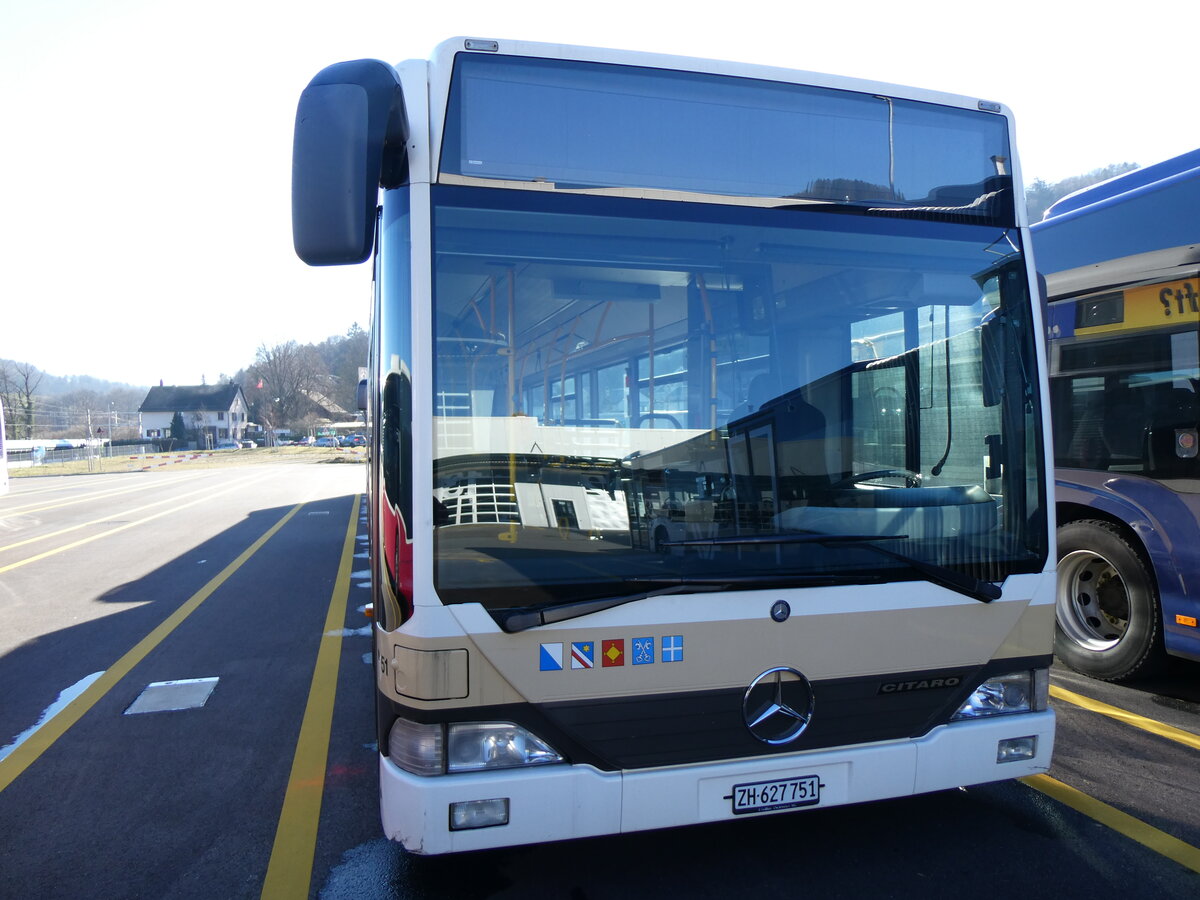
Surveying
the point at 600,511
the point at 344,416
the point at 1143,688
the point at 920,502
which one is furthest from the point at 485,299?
the point at 344,416

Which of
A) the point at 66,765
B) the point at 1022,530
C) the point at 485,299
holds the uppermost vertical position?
the point at 485,299

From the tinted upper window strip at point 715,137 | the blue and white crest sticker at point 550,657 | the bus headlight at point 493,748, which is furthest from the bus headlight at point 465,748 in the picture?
the tinted upper window strip at point 715,137

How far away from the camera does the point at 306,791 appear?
423 cm

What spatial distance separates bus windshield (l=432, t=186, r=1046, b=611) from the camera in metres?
2.76

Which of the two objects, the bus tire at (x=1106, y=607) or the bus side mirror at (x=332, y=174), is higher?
the bus side mirror at (x=332, y=174)

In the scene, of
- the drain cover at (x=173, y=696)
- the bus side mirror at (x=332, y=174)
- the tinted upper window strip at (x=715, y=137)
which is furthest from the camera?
the drain cover at (x=173, y=696)

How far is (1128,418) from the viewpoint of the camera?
5445 mm

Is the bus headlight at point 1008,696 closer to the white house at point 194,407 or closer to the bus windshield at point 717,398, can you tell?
the bus windshield at point 717,398

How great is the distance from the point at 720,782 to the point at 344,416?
4750 inches

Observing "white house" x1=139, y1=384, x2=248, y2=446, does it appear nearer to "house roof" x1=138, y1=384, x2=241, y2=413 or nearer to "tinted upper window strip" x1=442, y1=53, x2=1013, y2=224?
"house roof" x1=138, y1=384, x2=241, y2=413

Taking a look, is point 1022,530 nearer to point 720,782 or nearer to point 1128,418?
point 720,782

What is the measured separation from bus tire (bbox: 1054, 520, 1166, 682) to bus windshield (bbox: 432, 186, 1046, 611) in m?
2.82

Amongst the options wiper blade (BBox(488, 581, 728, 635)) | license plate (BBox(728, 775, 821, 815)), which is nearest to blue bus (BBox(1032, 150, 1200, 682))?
license plate (BBox(728, 775, 821, 815))

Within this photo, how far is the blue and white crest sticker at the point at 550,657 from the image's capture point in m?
2.72
